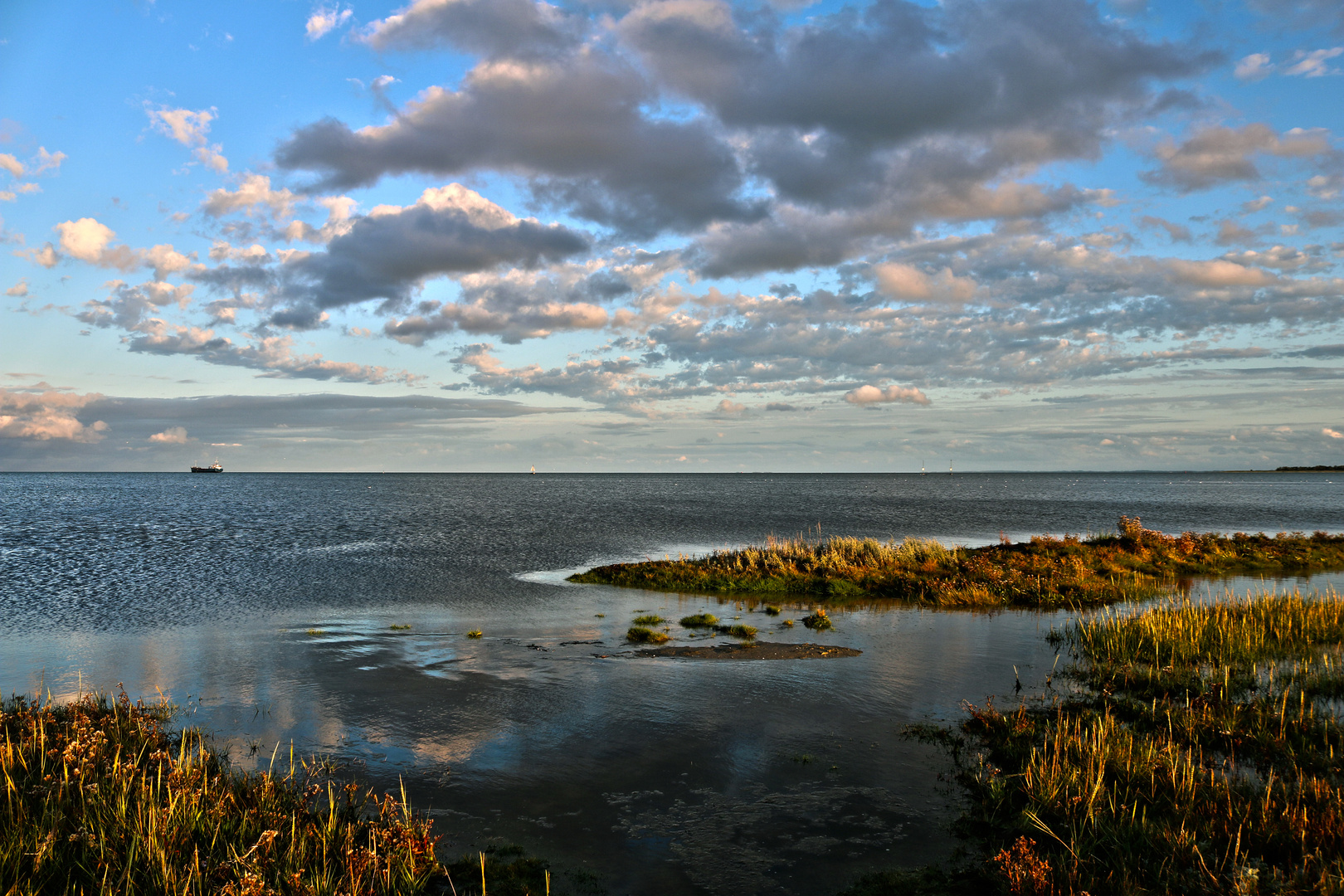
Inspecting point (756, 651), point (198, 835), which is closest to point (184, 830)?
point (198, 835)

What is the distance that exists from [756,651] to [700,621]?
15.5 feet

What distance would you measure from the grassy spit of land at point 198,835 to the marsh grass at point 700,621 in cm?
1552

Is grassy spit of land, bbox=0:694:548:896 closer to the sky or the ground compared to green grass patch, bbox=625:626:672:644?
closer to the sky

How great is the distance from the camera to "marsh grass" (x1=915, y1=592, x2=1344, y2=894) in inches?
346

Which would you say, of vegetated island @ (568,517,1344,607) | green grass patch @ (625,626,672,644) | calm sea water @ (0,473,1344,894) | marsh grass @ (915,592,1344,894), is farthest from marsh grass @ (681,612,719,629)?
marsh grass @ (915,592,1344,894)

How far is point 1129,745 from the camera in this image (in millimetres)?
12133

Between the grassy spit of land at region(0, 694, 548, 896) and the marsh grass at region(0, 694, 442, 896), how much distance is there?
2cm

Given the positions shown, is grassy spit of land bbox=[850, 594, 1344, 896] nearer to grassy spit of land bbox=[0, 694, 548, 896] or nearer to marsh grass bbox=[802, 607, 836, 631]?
grassy spit of land bbox=[0, 694, 548, 896]

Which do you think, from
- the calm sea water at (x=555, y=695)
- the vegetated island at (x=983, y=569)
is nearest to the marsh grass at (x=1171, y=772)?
the calm sea water at (x=555, y=695)

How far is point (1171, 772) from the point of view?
11.1 metres

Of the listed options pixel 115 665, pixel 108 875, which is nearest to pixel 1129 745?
pixel 108 875

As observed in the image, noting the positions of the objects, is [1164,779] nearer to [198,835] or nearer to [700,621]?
[198,835]

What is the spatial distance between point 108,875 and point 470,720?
8.31 metres

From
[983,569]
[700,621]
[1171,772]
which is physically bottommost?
[700,621]
